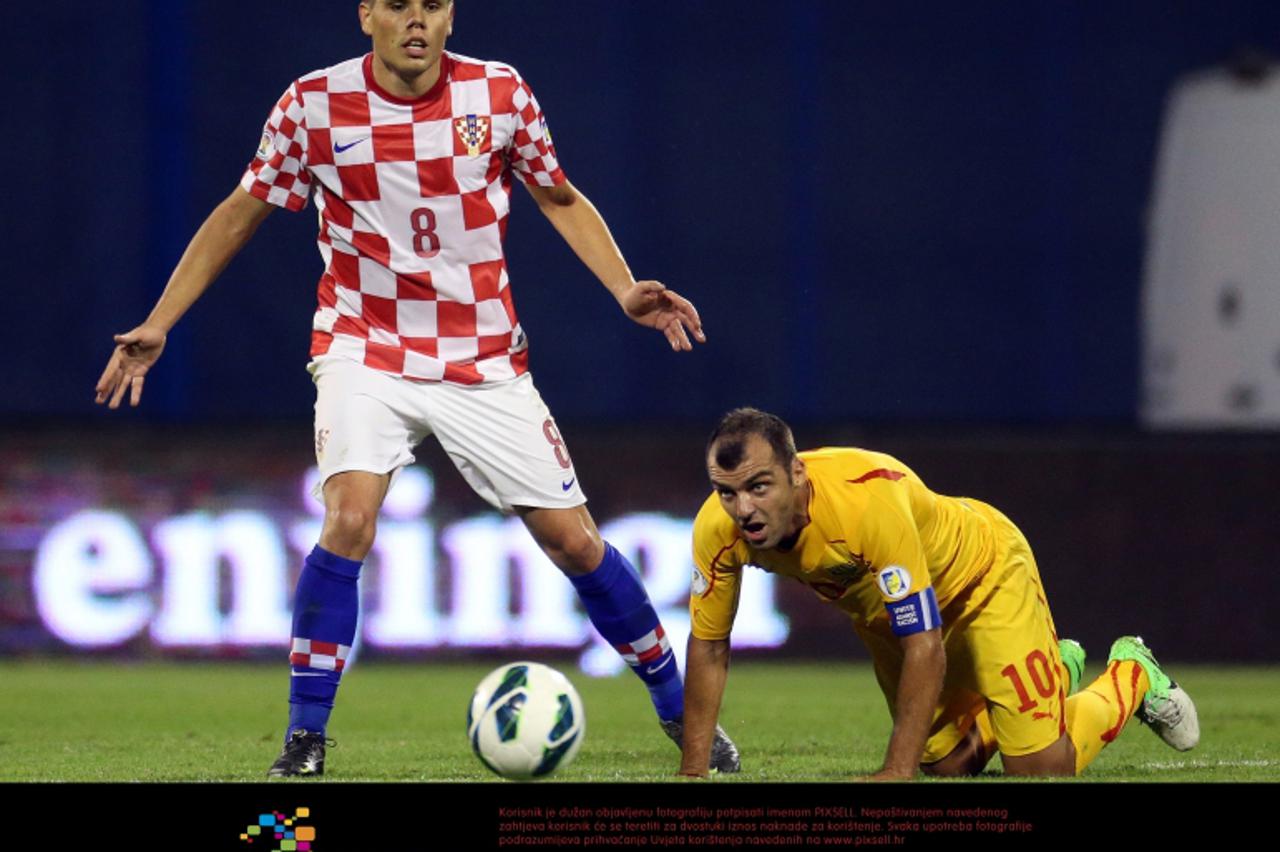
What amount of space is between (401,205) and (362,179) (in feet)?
0.37

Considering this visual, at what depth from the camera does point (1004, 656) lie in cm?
525

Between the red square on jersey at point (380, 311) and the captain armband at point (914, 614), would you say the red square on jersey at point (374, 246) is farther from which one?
the captain armband at point (914, 614)

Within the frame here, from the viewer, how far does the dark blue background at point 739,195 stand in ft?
37.3

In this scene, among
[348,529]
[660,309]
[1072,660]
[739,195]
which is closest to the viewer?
[348,529]

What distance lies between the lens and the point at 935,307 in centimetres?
1156

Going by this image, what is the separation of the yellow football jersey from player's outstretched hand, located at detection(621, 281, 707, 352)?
0.48 metres

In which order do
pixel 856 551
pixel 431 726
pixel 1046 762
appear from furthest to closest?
pixel 431 726, pixel 1046 762, pixel 856 551

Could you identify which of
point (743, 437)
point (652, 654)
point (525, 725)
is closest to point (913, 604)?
point (743, 437)

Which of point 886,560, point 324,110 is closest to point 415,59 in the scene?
point 324,110

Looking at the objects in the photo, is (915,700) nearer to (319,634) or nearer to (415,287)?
(319,634)
